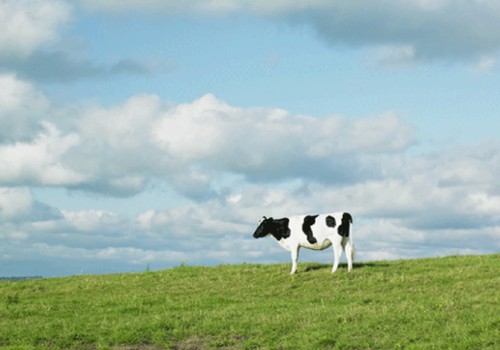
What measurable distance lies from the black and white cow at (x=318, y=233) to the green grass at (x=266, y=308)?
94cm

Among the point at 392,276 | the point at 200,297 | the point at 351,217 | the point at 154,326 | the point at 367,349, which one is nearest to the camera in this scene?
the point at 367,349

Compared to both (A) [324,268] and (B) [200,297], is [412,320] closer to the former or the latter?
(B) [200,297]

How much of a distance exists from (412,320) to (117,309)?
9.72 metres

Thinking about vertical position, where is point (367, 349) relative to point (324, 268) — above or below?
below

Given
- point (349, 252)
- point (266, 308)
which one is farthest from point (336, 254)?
point (266, 308)

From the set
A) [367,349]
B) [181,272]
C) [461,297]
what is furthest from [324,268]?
[367,349]

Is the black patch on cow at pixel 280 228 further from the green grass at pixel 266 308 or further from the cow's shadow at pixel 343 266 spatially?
the cow's shadow at pixel 343 266

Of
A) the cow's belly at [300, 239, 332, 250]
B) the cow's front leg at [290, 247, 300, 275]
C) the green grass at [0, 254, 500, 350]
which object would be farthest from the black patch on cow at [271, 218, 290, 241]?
the green grass at [0, 254, 500, 350]

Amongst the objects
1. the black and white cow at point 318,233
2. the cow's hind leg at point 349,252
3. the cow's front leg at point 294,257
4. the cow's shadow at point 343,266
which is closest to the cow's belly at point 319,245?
the black and white cow at point 318,233

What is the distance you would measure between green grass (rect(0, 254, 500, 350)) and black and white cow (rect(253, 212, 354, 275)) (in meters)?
0.94

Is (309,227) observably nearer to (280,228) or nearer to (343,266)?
(280,228)

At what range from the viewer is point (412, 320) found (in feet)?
57.6

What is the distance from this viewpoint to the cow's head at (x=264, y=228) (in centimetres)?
3216

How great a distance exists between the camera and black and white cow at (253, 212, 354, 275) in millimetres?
29578
